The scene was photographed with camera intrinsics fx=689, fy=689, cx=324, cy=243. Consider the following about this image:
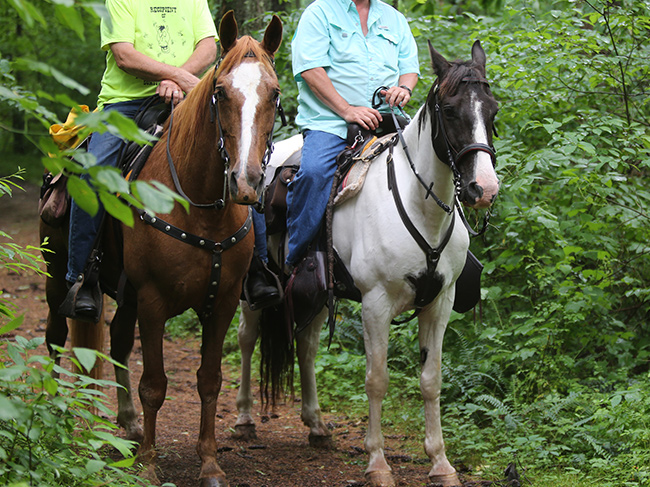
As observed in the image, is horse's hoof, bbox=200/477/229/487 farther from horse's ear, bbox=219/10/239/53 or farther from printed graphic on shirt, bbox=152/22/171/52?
printed graphic on shirt, bbox=152/22/171/52

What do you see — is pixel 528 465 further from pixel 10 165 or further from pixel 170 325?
pixel 10 165

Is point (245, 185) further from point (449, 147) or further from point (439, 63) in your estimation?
point (439, 63)

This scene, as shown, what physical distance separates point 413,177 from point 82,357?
271 centimetres

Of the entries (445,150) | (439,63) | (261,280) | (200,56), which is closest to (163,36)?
(200,56)

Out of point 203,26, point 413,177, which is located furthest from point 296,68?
point 413,177

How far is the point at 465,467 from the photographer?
485cm

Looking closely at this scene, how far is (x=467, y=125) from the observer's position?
386 cm

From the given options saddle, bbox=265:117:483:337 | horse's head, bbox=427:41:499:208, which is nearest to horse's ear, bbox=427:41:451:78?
horse's head, bbox=427:41:499:208

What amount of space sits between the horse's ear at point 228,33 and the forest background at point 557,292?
3.66 feet

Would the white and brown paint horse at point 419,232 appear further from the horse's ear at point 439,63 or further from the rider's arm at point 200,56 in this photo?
the rider's arm at point 200,56

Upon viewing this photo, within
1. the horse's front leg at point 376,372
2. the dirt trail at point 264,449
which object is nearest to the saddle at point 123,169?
the dirt trail at point 264,449

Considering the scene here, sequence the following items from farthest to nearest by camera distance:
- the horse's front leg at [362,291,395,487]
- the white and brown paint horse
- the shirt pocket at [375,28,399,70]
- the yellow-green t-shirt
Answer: the shirt pocket at [375,28,399,70]
the yellow-green t-shirt
the horse's front leg at [362,291,395,487]
the white and brown paint horse

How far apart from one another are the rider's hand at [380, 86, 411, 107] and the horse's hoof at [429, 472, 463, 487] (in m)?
2.53

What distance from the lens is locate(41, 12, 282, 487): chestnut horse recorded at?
12.0 ft
